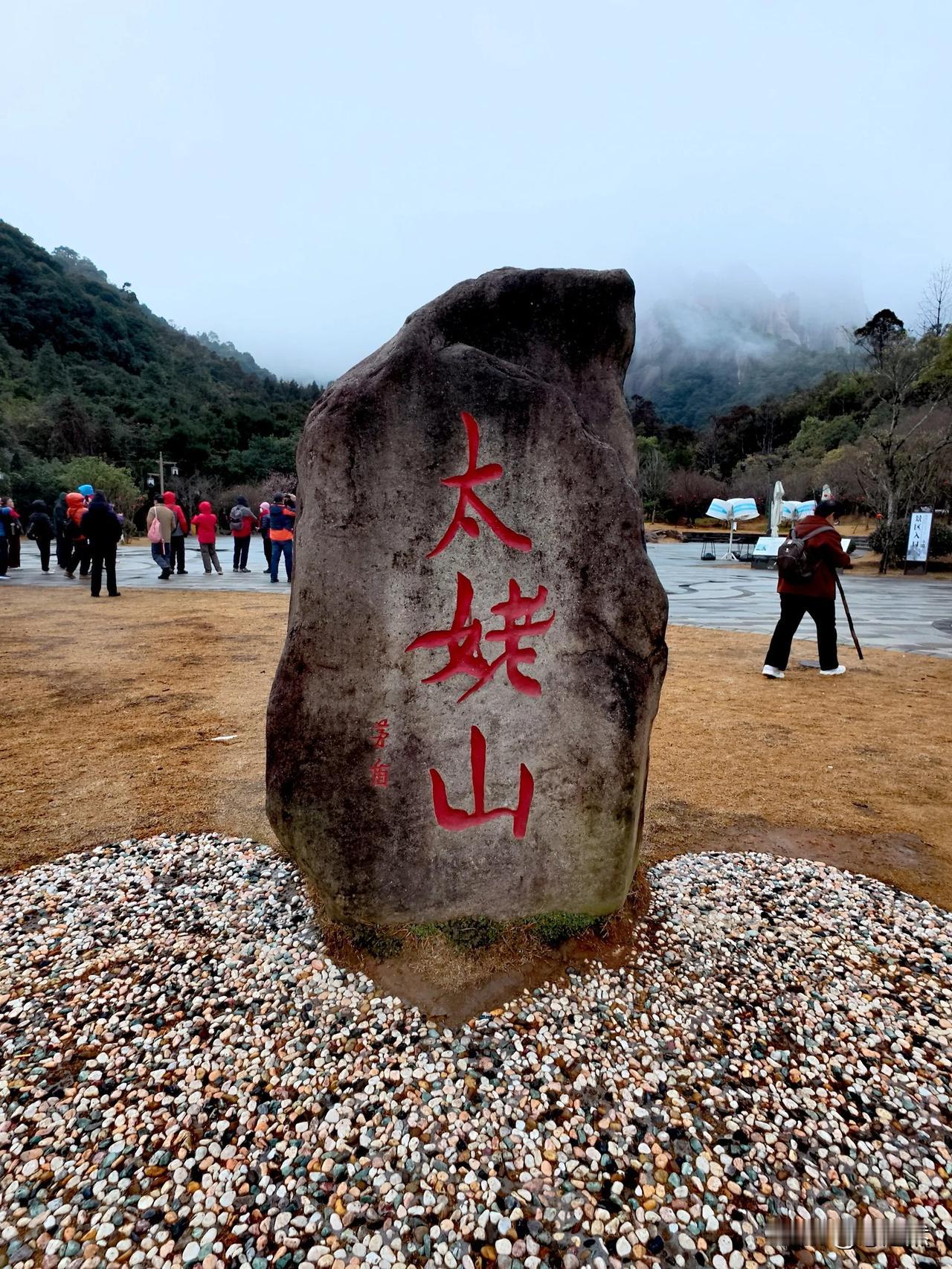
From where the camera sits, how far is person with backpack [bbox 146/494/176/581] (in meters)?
13.9

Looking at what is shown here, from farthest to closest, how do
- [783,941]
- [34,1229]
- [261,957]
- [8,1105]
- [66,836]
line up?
[66,836], [783,941], [261,957], [8,1105], [34,1229]

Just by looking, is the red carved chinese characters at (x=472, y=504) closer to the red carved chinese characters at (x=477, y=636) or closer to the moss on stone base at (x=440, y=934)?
the red carved chinese characters at (x=477, y=636)

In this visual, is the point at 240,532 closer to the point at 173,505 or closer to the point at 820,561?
the point at 173,505

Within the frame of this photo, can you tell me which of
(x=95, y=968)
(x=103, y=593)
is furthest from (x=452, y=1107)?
(x=103, y=593)

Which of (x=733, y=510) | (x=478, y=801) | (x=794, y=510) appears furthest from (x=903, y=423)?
(x=478, y=801)

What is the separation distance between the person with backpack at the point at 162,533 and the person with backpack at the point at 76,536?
128 centimetres

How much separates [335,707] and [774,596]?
13880 mm

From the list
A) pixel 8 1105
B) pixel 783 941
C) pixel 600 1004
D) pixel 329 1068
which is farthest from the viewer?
pixel 783 941

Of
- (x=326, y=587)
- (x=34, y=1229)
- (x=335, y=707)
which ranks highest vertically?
(x=326, y=587)

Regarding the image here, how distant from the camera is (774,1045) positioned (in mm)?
2221

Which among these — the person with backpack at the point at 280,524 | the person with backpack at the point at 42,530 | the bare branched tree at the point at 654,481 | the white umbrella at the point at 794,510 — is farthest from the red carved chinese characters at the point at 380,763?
the bare branched tree at the point at 654,481

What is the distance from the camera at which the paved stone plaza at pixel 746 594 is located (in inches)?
391

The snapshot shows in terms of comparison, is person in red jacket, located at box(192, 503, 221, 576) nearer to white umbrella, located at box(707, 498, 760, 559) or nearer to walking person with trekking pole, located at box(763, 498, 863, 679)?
walking person with trekking pole, located at box(763, 498, 863, 679)

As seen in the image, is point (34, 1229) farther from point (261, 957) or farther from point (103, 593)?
point (103, 593)
